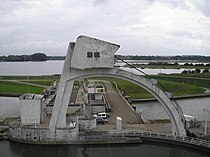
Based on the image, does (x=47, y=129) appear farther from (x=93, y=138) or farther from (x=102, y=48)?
(x=102, y=48)

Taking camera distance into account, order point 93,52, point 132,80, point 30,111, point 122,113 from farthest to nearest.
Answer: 1. point 122,113
2. point 30,111
3. point 132,80
4. point 93,52

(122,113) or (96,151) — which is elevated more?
(122,113)

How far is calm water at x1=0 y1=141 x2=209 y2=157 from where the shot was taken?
23828mm

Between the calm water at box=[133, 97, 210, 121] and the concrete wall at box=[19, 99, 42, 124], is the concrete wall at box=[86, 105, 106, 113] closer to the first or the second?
the calm water at box=[133, 97, 210, 121]

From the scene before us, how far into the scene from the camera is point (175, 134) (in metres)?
25.5

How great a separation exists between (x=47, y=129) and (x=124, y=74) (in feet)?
27.8

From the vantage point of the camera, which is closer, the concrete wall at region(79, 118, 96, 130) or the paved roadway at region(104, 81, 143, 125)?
the concrete wall at region(79, 118, 96, 130)

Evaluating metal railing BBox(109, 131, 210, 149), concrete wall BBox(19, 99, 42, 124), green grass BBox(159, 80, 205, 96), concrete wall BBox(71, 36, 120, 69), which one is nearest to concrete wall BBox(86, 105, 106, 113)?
metal railing BBox(109, 131, 210, 149)

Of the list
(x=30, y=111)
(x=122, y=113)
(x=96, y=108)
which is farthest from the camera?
(x=96, y=108)

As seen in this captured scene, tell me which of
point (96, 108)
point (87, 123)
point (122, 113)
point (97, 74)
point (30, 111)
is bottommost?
point (87, 123)

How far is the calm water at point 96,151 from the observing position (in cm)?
2383

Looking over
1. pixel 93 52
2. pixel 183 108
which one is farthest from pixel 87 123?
pixel 183 108

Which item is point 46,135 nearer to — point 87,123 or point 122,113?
point 87,123

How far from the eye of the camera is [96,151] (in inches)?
961
